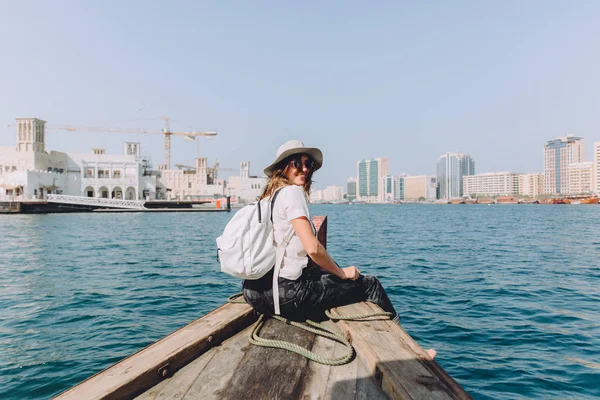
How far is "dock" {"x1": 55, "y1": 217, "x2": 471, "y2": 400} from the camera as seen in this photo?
7.00 feet

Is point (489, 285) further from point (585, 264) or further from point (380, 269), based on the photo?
point (585, 264)

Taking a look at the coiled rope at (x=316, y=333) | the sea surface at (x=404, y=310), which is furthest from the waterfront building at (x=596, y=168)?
the coiled rope at (x=316, y=333)

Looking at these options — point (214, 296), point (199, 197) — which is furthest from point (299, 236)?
point (199, 197)

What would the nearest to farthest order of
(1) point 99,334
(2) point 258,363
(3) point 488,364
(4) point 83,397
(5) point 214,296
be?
1. (4) point 83,397
2. (2) point 258,363
3. (3) point 488,364
4. (1) point 99,334
5. (5) point 214,296

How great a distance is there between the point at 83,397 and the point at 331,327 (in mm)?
1939

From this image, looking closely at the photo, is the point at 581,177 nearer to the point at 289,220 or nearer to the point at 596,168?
the point at 596,168

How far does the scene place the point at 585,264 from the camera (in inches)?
547

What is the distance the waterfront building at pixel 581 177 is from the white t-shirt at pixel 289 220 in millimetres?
183093

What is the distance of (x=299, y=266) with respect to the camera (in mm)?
3186

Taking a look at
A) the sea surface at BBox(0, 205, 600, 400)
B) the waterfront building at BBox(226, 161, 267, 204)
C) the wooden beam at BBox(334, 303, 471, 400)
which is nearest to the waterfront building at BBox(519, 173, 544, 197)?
the waterfront building at BBox(226, 161, 267, 204)

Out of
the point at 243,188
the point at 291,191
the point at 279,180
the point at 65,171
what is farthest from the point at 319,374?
the point at 243,188

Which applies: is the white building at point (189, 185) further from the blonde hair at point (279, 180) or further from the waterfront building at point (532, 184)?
the waterfront building at point (532, 184)

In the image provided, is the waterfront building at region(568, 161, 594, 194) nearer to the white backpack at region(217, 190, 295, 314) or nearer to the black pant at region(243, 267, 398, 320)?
the black pant at region(243, 267, 398, 320)

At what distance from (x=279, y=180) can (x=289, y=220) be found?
0.50 m
